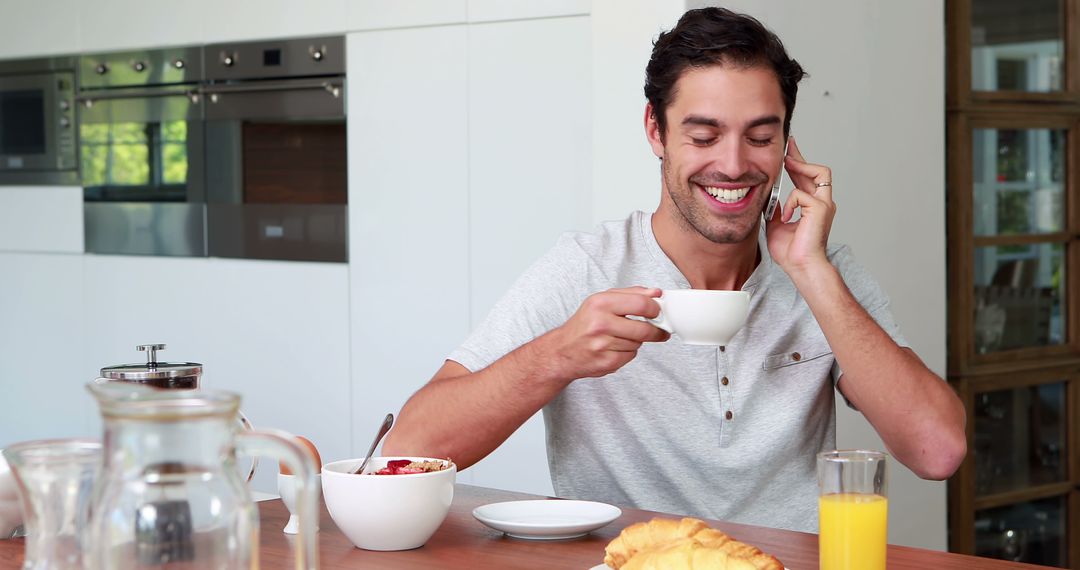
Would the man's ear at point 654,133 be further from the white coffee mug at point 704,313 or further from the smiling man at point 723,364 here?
the white coffee mug at point 704,313

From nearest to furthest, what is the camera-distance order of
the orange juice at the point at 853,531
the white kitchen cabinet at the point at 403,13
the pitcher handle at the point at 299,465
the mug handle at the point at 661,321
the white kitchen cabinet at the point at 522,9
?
the pitcher handle at the point at 299,465, the orange juice at the point at 853,531, the mug handle at the point at 661,321, the white kitchen cabinet at the point at 522,9, the white kitchen cabinet at the point at 403,13

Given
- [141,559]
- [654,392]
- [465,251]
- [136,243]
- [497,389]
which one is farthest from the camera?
[136,243]

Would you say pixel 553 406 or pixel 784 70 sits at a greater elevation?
pixel 784 70

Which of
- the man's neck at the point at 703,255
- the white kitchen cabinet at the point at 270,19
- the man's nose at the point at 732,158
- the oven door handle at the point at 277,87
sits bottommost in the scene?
the man's neck at the point at 703,255

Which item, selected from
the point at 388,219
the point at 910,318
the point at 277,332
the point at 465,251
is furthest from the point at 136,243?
the point at 910,318

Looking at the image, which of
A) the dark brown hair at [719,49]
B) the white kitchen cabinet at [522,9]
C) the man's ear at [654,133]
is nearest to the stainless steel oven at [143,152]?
the white kitchen cabinet at [522,9]

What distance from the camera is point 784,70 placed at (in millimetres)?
1756

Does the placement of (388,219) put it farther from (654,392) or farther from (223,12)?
(654,392)

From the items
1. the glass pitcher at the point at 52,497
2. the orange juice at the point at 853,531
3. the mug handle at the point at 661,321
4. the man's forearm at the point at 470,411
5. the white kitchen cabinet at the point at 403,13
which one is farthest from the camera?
the white kitchen cabinet at the point at 403,13

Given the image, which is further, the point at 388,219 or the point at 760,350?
the point at 388,219

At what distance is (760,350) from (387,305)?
1.74 m

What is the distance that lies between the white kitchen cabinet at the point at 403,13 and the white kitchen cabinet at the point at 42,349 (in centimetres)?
128

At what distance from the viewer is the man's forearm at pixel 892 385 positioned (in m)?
1.62

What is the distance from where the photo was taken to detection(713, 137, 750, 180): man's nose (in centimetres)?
170
